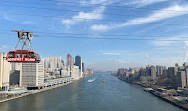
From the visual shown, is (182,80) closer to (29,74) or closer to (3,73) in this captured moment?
(29,74)

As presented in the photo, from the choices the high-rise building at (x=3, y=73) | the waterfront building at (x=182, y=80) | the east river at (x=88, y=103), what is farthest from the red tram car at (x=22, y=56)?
the waterfront building at (x=182, y=80)

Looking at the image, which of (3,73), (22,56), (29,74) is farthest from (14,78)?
(22,56)

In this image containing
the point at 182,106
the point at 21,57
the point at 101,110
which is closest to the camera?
the point at 21,57

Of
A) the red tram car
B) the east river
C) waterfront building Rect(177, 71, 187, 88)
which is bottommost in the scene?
the east river

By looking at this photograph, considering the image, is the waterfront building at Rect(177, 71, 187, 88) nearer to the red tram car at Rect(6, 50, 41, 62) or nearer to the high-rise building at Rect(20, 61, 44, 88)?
the high-rise building at Rect(20, 61, 44, 88)

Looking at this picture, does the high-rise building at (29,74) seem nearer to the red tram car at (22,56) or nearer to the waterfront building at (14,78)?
the waterfront building at (14,78)

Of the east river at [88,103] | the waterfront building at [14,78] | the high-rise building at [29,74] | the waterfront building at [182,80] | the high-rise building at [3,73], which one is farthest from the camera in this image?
the waterfront building at [14,78]

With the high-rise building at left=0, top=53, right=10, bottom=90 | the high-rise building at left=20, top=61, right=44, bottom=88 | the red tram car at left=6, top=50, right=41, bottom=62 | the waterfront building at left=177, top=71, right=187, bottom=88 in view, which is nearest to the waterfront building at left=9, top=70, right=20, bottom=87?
the high-rise building at left=0, top=53, right=10, bottom=90

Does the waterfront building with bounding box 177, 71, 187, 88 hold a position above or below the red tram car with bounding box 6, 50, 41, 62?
below

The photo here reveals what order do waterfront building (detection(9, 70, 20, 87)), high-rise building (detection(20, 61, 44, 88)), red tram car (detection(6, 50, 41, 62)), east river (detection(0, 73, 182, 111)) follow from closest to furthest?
red tram car (detection(6, 50, 41, 62)) → east river (detection(0, 73, 182, 111)) → high-rise building (detection(20, 61, 44, 88)) → waterfront building (detection(9, 70, 20, 87))

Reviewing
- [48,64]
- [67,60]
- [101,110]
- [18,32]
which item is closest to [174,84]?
[101,110]

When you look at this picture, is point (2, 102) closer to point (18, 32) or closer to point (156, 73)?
point (18, 32)
